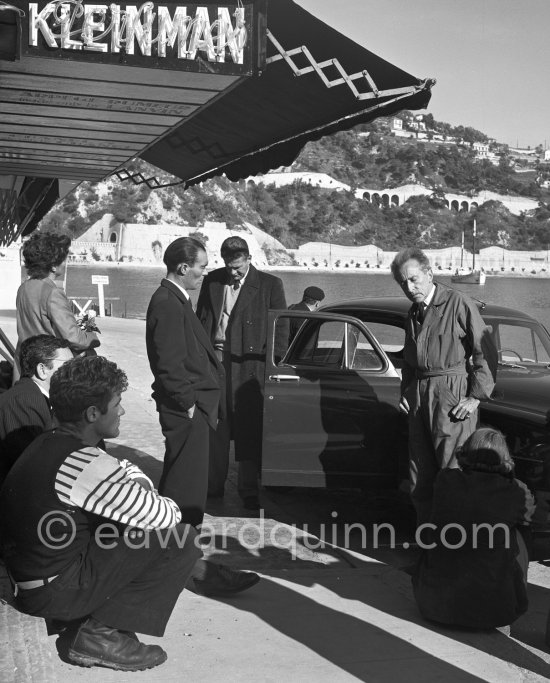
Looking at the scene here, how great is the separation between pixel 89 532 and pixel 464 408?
7.71 ft

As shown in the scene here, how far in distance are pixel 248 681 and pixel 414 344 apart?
230 centimetres

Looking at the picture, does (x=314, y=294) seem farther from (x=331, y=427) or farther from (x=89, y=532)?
(x=89, y=532)

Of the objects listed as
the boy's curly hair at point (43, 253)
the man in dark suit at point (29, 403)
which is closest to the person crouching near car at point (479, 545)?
the man in dark suit at point (29, 403)

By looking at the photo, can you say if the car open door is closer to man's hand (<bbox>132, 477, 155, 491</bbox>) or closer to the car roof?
the car roof

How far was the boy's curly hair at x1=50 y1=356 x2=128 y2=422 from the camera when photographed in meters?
3.69

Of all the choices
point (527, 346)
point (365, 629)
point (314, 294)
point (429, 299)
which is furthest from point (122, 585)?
point (314, 294)

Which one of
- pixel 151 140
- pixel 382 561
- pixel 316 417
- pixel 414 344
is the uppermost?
pixel 151 140

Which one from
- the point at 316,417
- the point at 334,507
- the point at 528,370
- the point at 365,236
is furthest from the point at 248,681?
the point at 365,236

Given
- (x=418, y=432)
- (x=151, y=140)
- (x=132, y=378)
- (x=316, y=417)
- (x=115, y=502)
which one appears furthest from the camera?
(x=132, y=378)

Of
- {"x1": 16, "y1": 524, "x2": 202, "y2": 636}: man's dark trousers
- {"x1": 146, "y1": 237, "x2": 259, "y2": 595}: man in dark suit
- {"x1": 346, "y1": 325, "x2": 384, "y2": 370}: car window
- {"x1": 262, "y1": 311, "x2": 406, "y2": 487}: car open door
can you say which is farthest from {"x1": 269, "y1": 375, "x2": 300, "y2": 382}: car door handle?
{"x1": 16, "y1": 524, "x2": 202, "y2": 636}: man's dark trousers

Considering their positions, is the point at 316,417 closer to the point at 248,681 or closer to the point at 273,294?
the point at 273,294

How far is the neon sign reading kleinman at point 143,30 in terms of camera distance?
14.7 ft

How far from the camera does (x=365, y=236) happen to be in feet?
640

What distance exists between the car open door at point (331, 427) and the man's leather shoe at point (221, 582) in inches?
54.7
